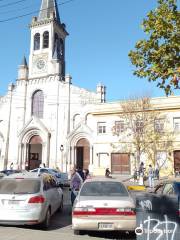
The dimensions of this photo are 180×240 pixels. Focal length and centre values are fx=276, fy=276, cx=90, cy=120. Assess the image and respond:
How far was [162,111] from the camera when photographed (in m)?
30.1

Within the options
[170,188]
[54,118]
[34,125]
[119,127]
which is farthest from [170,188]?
[34,125]

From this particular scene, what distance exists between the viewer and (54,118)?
37688 millimetres

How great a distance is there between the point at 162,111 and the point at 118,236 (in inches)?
956

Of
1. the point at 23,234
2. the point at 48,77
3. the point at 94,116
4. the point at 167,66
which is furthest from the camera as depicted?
the point at 48,77

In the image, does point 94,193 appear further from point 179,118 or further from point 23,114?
point 23,114

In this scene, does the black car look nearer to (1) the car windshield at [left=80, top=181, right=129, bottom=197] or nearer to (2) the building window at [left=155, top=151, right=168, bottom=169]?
(1) the car windshield at [left=80, top=181, right=129, bottom=197]

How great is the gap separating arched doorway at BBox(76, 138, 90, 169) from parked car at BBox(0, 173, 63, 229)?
86.8 feet

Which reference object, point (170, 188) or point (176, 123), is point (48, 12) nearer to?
point (176, 123)

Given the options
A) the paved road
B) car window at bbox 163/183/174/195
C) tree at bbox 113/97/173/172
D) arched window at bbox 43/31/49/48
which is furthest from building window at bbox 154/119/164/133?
arched window at bbox 43/31/49/48

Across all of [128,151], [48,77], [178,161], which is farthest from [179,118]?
[48,77]

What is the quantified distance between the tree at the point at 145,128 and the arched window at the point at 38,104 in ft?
44.3

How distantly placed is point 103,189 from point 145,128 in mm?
21769

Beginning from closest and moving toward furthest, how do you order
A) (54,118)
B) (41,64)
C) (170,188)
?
(170,188)
(54,118)
(41,64)

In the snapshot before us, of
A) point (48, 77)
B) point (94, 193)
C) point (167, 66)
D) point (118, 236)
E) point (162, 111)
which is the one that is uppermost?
point (48, 77)
